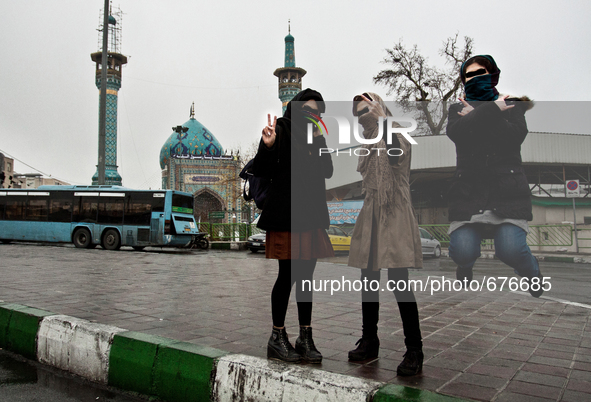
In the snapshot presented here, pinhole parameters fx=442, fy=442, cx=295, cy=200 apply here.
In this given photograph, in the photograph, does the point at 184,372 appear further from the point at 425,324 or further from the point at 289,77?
the point at 289,77

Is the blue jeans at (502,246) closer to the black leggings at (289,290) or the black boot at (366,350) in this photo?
the black boot at (366,350)

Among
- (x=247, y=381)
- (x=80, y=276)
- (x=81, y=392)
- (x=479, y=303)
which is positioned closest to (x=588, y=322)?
(x=479, y=303)

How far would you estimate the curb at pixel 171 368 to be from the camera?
83.1 inches

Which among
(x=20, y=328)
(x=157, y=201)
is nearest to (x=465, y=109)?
(x=20, y=328)

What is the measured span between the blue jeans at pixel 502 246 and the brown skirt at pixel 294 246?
32.1 inches

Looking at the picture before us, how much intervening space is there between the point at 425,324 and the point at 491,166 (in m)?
1.86

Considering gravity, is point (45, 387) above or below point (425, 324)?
below

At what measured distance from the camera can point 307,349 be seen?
8.56ft

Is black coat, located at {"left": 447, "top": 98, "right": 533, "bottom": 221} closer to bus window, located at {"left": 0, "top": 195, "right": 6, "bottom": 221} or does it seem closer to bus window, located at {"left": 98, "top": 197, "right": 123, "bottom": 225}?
bus window, located at {"left": 98, "top": 197, "right": 123, "bottom": 225}

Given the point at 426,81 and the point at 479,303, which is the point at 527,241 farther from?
the point at 426,81

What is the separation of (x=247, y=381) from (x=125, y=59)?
47.3 metres

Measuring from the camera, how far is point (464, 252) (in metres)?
2.64

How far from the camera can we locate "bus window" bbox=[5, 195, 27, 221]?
714 inches

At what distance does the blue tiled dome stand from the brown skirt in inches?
1792
